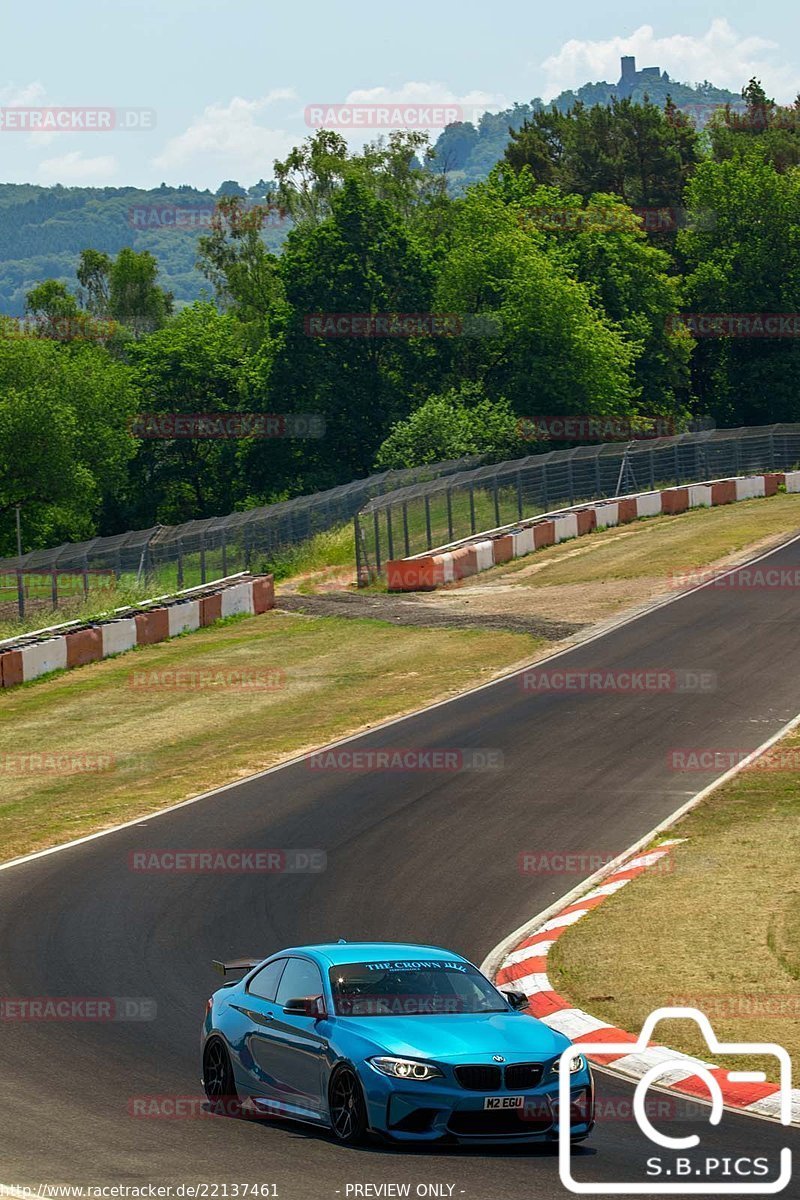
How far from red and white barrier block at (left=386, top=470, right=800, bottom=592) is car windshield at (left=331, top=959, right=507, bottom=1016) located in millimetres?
35795

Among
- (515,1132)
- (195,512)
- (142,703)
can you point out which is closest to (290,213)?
(195,512)

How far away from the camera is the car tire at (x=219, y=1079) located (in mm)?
11758

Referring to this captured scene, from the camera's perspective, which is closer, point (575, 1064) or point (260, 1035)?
point (575, 1064)

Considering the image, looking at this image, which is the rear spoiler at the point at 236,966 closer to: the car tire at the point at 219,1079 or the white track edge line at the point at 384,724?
the car tire at the point at 219,1079

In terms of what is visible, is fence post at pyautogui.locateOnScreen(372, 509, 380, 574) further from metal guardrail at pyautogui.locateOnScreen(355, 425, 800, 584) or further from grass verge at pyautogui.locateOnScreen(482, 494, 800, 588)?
grass verge at pyautogui.locateOnScreen(482, 494, 800, 588)

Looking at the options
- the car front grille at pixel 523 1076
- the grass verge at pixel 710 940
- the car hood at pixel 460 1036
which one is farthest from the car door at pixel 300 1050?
the grass verge at pixel 710 940

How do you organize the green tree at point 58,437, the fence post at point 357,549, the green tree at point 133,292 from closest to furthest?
1. the fence post at point 357,549
2. the green tree at point 58,437
3. the green tree at point 133,292

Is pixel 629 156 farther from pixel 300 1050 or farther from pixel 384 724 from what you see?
pixel 300 1050

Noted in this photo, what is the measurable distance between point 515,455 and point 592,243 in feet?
69.9

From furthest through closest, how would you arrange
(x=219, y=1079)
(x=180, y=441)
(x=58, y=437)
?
(x=180, y=441)
(x=58, y=437)
(x=219, y=1079)

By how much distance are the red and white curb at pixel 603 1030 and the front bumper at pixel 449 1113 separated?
1.78 m

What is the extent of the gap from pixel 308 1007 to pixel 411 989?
771mm

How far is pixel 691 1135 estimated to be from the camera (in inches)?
420

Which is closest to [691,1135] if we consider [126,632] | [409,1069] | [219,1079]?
[409,1069]
